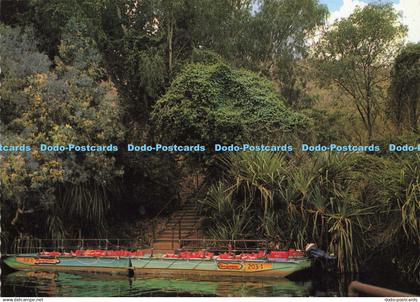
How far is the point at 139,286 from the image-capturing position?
14422 mm

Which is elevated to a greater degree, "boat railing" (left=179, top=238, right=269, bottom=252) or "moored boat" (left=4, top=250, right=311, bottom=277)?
"boat railing" (left=179, top=238, right=269, bottom=252)

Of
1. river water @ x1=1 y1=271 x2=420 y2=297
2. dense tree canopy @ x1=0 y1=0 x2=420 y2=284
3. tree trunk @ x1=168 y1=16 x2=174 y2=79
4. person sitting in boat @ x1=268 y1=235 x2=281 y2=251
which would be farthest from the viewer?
tree trunk @ x1=168 y1=16 x2=174 y2=79

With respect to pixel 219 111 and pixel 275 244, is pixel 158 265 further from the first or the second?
pixel 219 111

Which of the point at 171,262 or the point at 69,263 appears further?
the point at 69,263

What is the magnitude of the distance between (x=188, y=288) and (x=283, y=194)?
4.71 m

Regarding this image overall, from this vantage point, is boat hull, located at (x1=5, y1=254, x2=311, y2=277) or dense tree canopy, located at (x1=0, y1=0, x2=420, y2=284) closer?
boat hull, located at (x1=5, y1=254, x2=311, y2=277)

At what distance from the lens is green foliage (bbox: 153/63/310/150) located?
20.3 meters

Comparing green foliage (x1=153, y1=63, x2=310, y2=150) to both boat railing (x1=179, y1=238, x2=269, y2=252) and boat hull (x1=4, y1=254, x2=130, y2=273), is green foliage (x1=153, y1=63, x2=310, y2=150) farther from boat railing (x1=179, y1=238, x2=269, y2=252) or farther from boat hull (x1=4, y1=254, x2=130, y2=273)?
boat hull (x1=4, y1=254, x2=130, y2=273)

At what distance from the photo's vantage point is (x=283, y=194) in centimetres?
1677

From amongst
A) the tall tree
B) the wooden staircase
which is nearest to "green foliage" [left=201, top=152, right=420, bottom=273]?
the wooden staircase

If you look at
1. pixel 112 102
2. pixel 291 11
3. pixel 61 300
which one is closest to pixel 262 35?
pixel 291 11

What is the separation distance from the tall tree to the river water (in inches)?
536

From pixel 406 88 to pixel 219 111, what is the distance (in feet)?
34.2

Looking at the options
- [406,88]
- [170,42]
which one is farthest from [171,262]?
[406,88]
